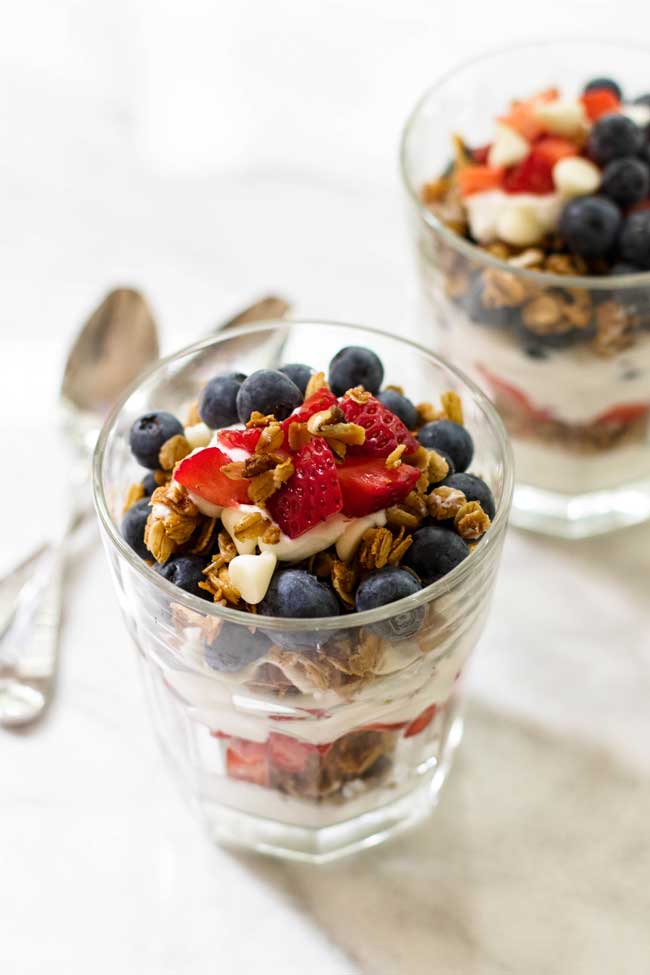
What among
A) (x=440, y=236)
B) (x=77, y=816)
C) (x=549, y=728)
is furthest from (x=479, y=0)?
(x=77, y=816)

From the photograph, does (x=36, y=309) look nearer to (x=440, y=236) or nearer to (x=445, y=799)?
(x=440, y=236)

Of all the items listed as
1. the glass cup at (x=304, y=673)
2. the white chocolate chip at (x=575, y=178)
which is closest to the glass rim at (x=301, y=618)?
the glass cup at (x=304, y=673)

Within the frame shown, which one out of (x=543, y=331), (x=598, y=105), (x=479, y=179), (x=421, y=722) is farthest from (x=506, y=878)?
(x=598, y=105)

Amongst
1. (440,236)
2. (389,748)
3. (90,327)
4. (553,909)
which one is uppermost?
(440,236)

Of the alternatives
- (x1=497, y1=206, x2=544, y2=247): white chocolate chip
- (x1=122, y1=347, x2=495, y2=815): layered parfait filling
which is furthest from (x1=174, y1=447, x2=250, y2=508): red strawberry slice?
(x1=497, y1=206, x2=544, y2=247): white chocolate chip

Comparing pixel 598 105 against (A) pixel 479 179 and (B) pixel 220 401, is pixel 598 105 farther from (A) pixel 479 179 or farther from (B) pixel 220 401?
(B) pixel 220 401

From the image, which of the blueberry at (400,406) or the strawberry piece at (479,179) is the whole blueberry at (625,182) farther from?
the blueberry at (400,406)
